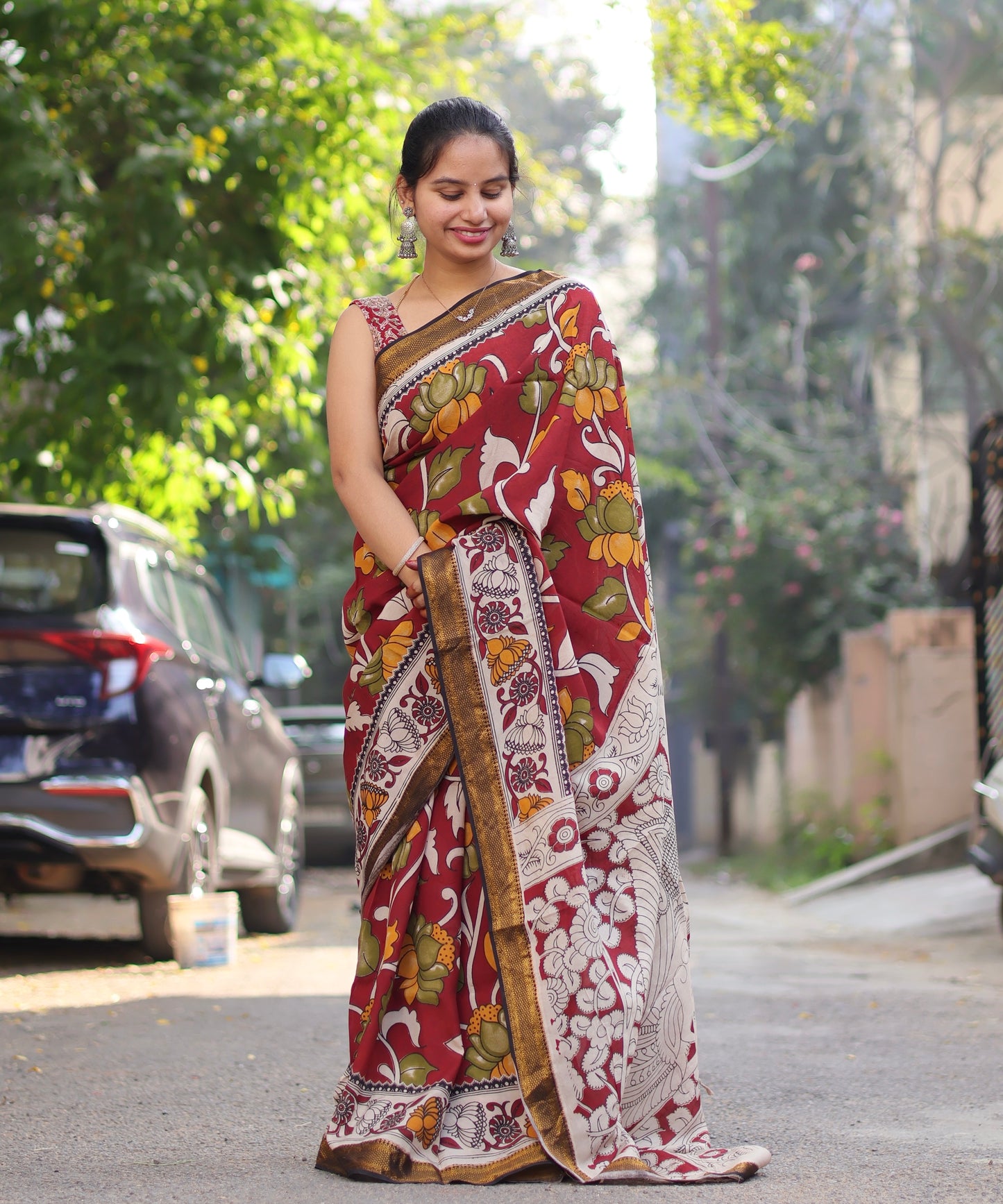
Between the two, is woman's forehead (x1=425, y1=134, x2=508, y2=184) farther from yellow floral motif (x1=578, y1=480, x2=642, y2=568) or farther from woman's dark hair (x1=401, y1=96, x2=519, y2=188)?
yellow floral motif (x1=578, y1=480, x2=642, y2=568)

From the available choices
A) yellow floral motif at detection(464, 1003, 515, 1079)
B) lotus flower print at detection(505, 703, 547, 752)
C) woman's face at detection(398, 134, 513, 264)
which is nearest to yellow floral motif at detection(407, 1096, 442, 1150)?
yellow floral motif at detection(464, 1003, 515, 1079)

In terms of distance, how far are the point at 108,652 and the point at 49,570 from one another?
463mm

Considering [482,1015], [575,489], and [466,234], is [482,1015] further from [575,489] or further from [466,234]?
[466,234]

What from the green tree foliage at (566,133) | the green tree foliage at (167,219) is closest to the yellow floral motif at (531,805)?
the green tree foliage at (167,219)

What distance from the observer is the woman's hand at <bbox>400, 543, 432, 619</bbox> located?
11.9ft

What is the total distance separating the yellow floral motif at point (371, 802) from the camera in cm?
364

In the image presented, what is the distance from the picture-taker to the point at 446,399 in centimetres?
368

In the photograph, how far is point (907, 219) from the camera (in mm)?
18422

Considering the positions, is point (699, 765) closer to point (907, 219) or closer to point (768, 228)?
point (768, 228)

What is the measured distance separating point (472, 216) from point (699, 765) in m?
23.7

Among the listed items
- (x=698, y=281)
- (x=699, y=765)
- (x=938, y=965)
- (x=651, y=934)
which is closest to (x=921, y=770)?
(x=938, y=965)

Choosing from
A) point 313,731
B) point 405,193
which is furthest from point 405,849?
point 313,731

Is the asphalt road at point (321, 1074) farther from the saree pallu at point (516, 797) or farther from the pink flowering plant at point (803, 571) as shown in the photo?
the pink flowering plant at point (803, 571)

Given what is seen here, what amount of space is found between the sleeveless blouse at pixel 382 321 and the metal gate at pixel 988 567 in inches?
283
